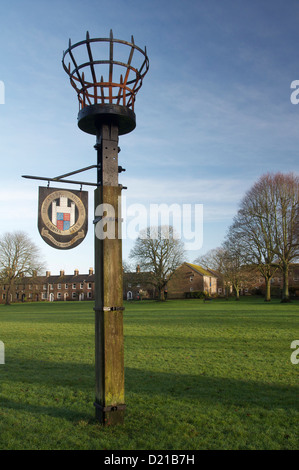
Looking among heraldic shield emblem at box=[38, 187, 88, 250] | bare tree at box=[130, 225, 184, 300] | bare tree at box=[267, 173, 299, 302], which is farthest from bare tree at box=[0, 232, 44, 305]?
heraldic shield emblem at box=[38, 187, 88, 250]

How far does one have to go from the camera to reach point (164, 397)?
7176mm

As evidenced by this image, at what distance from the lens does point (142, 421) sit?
5.83m

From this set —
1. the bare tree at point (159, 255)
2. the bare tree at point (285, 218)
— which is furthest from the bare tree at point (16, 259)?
the bare tree at point (285, 218)

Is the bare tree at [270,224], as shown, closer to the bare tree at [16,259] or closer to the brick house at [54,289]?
the bare tree at [16,259]

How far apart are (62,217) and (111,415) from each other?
→ 3.05 m

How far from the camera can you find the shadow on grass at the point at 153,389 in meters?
6.72

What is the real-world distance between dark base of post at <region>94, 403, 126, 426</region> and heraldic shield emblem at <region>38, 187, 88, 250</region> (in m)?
2.44

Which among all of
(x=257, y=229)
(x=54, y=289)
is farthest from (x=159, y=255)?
(x=54, y=289)

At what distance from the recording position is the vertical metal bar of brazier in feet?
18.3

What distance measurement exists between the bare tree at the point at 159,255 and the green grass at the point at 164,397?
51.1m

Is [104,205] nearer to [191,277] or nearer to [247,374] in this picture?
[247,374]

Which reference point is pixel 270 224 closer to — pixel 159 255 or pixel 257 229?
pixel 257 229
